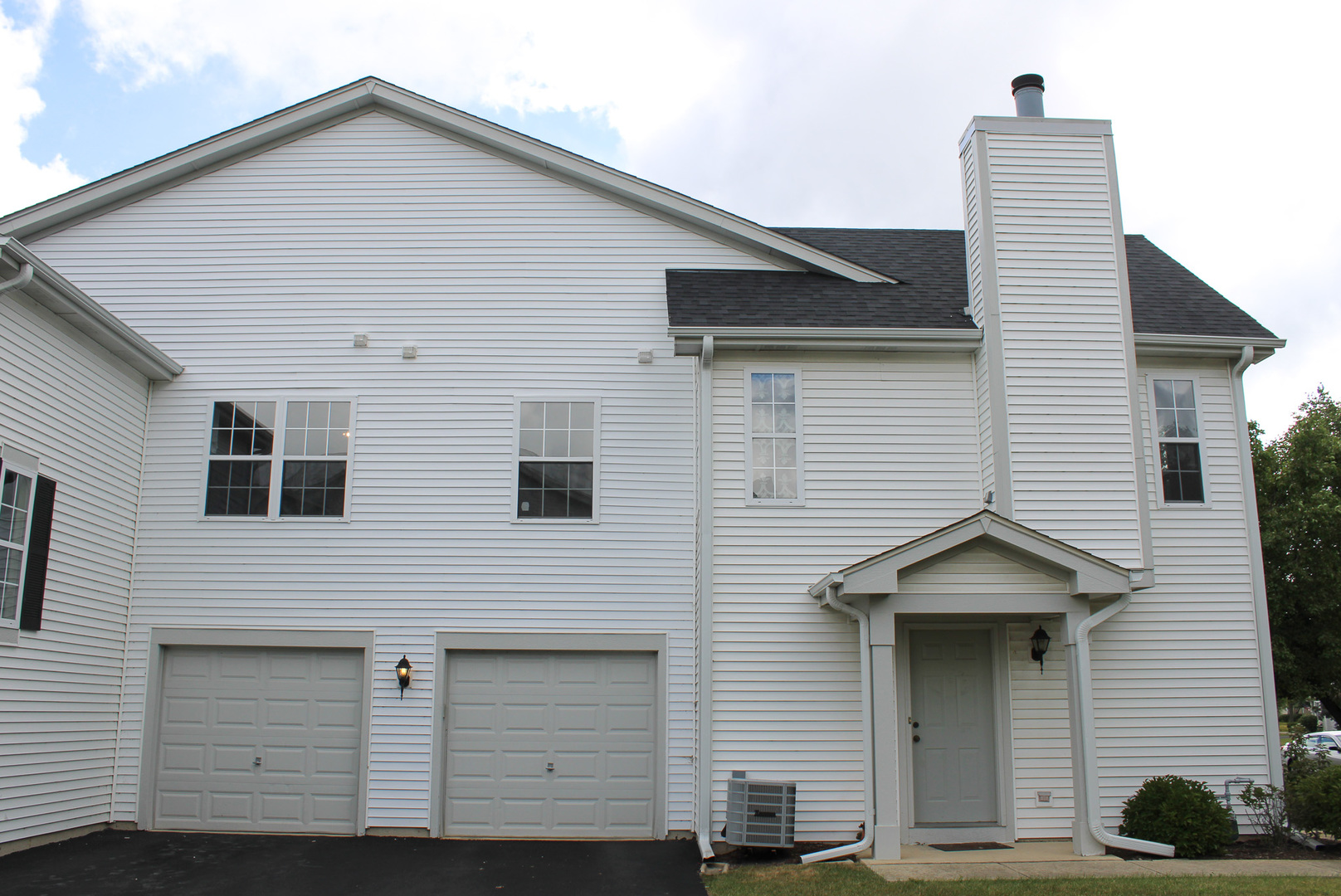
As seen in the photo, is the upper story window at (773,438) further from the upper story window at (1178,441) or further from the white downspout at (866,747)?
the upper story window at (1178,441)

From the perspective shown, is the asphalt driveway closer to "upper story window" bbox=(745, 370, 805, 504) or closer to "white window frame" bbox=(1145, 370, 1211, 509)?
"upper story window" bbox=(745, 370, 805, 504)

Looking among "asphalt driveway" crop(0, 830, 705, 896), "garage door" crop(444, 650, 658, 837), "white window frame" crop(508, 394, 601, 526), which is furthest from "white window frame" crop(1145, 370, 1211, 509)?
"asphalt driveway" crop(0, 830, 705, 896)

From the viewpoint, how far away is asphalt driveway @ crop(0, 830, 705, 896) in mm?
7691

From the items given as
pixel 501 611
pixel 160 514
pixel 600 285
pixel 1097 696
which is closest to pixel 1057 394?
pixel 1097 696

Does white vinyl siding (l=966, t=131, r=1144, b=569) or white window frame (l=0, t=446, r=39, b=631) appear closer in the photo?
white window frame (l=0, t=446, r=39, b=631)

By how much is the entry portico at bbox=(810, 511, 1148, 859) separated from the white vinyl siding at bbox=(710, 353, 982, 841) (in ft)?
1.77

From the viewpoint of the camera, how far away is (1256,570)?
9938mm

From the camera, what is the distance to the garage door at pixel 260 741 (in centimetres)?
980

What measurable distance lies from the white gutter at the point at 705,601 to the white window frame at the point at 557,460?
3.89ft

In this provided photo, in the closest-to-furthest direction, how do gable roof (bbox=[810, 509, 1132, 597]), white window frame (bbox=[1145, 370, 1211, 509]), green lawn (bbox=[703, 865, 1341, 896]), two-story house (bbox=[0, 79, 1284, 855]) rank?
green lawn (bbox=[703, 865, 1341, 896]), gable roof (bbox=[810, 509, 1132, 597]), two-story house (bbox=[0, 79, 1284, 855]), white window frame (bbox=[1145, 370, 1211, 509])

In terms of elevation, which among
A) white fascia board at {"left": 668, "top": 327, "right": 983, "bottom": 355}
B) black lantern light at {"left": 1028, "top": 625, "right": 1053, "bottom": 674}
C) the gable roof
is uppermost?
white fascia board at {"left": 668, "top": 327, "right": 983, "bottom": 355}

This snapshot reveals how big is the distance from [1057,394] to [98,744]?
10.8m

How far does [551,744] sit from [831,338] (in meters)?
5.33

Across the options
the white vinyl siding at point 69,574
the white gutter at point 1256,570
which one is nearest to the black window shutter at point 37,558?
the white vinyl siding at point 69,574
